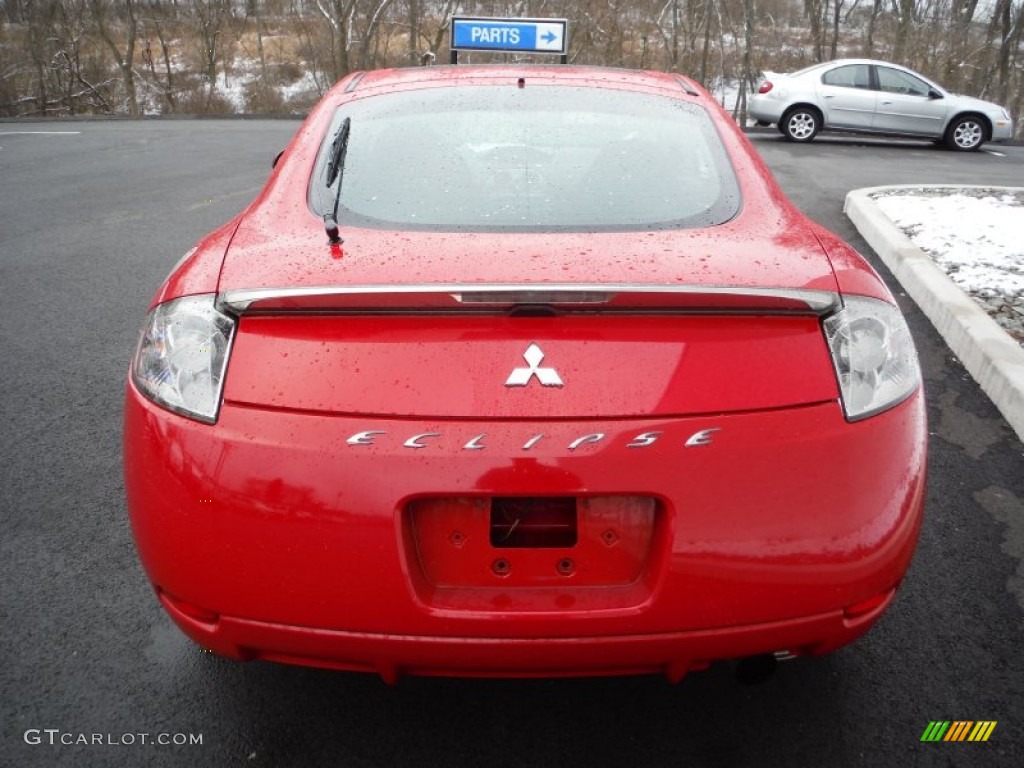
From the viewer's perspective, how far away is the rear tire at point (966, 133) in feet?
49.3

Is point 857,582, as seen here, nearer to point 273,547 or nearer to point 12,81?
point 273,547

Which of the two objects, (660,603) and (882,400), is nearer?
(660,603)

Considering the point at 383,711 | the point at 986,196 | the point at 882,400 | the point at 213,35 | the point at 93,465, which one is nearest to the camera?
the point at 882,400

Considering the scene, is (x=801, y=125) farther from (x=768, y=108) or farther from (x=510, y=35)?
(x=510, y=35)

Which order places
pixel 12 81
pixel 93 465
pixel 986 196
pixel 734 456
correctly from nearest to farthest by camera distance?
1. pixel 734 456
2. pixel 93 465
3. pixel 986 196
4. pixel 12 81

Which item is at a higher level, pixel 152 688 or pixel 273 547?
pixel 273 547

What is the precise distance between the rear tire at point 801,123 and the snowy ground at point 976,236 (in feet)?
23.0

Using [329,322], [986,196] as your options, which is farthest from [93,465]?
[986,196]

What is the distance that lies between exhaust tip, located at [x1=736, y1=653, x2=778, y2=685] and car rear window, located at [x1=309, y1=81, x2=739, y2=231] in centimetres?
100

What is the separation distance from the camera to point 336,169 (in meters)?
2.19

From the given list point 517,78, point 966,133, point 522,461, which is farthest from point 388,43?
point 522,461

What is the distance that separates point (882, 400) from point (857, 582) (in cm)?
37

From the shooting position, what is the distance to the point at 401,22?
3167 centimetres

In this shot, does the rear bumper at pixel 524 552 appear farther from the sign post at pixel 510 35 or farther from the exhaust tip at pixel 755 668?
the sign post at pixel 510 35
